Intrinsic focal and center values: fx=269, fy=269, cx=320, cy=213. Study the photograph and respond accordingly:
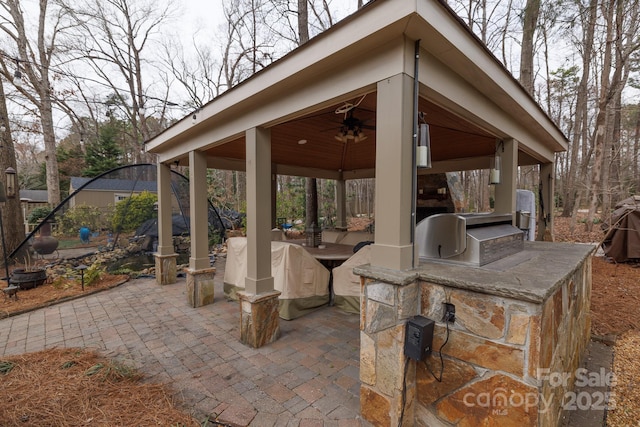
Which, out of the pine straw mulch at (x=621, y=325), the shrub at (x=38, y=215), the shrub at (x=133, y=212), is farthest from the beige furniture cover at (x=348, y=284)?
the shrub at (x=38, y=215)

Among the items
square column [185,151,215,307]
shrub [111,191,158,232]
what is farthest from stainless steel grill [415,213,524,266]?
shrub [111,191,158,232]

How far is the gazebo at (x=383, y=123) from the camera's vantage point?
1.64 m

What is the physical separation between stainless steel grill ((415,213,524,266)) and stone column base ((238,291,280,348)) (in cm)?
166

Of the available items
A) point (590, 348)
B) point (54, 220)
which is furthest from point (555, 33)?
point (54, 220)

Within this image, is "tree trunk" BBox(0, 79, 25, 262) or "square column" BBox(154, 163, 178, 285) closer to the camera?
"square column" BBox(154, 163, 178, 285)

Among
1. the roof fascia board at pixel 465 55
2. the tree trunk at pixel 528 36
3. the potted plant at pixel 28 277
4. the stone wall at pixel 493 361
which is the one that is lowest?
the potted plant at pixel 28 277

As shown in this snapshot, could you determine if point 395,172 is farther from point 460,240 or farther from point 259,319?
point 259,319

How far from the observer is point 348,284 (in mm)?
3662

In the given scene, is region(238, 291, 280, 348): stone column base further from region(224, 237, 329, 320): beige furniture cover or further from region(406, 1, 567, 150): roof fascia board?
region(406, 1, 567, 150): roof fascia board

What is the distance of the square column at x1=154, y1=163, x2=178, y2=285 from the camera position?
16.0 ft

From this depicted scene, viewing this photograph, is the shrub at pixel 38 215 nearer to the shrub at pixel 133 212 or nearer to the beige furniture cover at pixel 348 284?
the shrub at pixel 133 212

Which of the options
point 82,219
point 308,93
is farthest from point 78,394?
point 82,219

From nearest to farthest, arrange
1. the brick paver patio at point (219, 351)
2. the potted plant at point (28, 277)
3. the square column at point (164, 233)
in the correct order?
1. the brick paver patio at point (219, 351)
2. the potted plant at point (28, 277)
3. the square column at point (164, 233)

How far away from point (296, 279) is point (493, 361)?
7.94 ft
